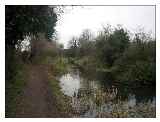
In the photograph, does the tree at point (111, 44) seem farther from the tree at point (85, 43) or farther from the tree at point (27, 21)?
the tree at point (27, 21)

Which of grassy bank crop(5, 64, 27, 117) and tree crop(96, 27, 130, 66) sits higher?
tree crop(96, 27, 130, 66)

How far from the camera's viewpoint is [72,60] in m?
4.04

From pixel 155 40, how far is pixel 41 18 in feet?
4.18

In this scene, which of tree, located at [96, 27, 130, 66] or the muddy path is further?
tree, located at [96, 27, 130, 66]

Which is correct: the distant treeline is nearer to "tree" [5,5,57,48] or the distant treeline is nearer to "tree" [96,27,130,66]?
"tree" [96,27,130,66]

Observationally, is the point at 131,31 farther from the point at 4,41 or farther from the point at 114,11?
the point at 4,41

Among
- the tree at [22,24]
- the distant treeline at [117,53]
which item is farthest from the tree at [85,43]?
the tree at [22,24]

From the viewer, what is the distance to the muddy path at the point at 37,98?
154 inches

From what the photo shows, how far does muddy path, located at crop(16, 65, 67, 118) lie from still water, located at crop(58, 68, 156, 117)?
199 mm

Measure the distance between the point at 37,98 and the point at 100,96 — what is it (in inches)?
26.8

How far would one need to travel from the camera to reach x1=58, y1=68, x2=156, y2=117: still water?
3.99 meters

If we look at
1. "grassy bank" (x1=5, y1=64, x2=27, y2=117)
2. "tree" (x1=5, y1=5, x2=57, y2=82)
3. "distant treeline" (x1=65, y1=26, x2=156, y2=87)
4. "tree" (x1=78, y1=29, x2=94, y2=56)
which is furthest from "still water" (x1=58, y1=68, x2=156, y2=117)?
"tree" (x1=5, y1=5, x2=57, y2=82)
